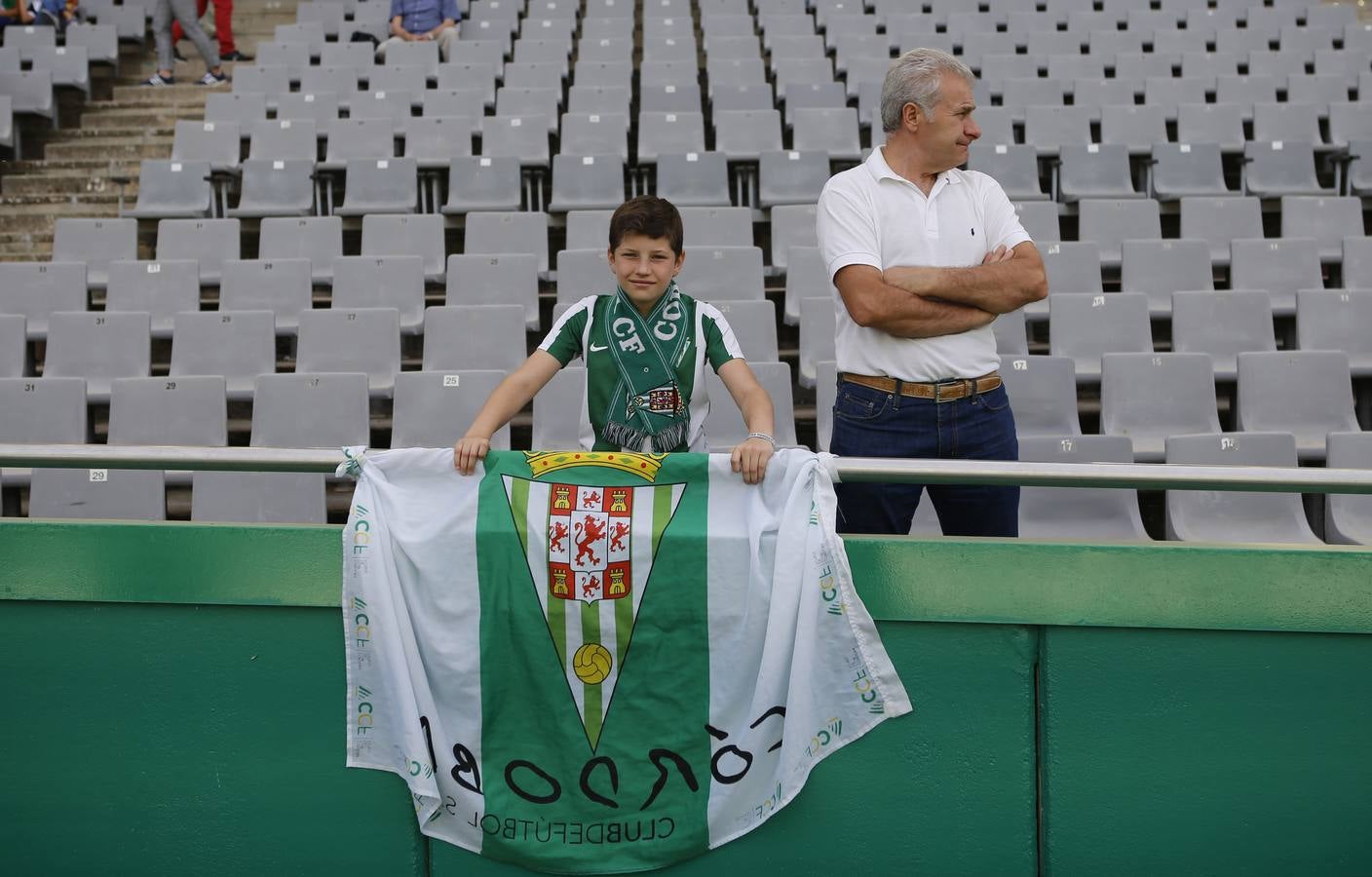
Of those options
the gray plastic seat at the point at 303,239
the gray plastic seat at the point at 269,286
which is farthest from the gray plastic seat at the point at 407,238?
the gray plastic seat at the point at 269,286

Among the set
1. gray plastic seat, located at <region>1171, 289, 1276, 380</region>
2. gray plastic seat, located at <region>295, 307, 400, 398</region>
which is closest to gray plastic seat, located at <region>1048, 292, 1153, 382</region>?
gray plastic seat, located at <region>1171, 289, 1276, 380</region>

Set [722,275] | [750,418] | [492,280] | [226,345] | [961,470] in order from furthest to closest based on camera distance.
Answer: [492,280]
[722,275]
[226,345]
[750,418]
[961,470]

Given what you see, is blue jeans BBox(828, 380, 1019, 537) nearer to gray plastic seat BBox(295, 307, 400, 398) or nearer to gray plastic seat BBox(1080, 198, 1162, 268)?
gray plastic seat BBox(295, 307, 400, 398)

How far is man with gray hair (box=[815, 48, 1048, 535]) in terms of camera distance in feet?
8.36

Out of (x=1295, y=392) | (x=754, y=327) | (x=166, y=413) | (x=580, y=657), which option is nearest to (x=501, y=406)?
(x=580, y=657)

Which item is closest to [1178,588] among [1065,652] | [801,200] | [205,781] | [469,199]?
[1065,652]

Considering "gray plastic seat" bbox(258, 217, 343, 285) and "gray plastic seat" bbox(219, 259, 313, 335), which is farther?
"gray plastic seat" bbox(258, 217, 343, 285)

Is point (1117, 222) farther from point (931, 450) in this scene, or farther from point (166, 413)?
point (166, 413)

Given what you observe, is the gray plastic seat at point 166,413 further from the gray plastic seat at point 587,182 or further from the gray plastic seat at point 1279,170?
the gray plastic seat at point 1279,170

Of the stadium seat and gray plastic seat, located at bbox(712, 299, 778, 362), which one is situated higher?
the stadium seat

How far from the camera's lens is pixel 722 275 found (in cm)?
525

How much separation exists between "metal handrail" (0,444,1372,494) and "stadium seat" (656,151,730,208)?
4.36 metres

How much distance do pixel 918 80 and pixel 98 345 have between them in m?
3.92

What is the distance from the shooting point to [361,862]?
2.30 meters
